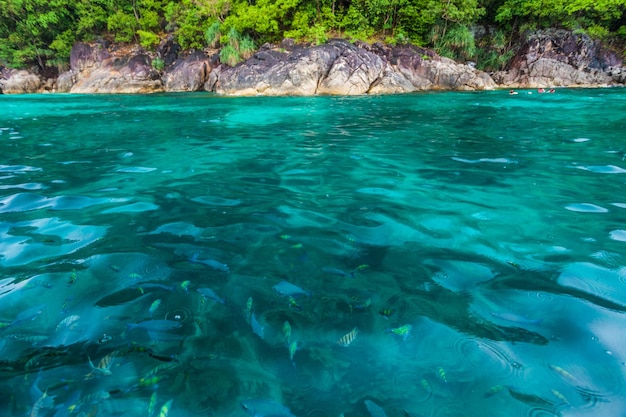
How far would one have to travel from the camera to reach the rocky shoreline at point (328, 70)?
59.8ft

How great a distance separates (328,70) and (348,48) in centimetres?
222

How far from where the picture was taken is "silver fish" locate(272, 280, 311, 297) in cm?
224

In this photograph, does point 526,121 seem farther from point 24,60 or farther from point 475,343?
point 24,60

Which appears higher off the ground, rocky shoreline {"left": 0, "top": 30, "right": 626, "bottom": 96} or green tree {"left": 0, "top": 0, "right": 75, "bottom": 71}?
green tree {"left": 0, "top": 0, "right": 75, "bottom": 71}

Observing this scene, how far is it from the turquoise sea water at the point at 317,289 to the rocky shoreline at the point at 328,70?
47.8ft

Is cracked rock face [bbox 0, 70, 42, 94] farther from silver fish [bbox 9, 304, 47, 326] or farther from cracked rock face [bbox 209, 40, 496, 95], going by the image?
silver fish [bbox 9, 304, 47, 326]

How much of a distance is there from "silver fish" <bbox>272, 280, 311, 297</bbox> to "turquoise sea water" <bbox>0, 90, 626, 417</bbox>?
0.03 m

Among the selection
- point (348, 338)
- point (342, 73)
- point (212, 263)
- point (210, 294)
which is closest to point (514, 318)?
point (348, 338)

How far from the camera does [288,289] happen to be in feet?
7.51

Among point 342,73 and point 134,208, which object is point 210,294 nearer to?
point 134,208

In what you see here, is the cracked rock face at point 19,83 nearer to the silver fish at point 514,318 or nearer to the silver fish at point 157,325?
the silver fish at point 157,325

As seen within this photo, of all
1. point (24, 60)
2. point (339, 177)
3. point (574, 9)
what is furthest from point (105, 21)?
point (574, 9)

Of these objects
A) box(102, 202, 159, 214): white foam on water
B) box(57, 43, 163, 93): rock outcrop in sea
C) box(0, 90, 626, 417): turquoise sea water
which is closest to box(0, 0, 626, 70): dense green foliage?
box(57, 43, 163, 93): rock outcrop in sea

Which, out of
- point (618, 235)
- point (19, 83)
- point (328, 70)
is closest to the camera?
point (618, 235)
